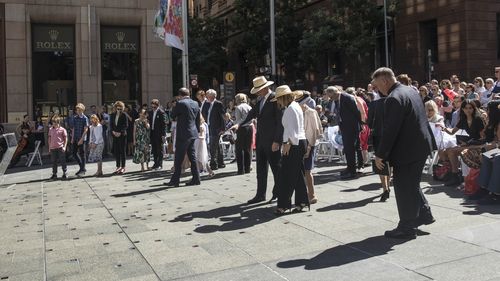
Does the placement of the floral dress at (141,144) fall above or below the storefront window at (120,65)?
below

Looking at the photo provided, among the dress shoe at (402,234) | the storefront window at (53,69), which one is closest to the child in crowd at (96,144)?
the dress shoe at (402,234)

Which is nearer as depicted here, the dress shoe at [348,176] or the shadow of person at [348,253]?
the shadow of person at [348,253]

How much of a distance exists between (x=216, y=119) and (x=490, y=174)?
22.5ft

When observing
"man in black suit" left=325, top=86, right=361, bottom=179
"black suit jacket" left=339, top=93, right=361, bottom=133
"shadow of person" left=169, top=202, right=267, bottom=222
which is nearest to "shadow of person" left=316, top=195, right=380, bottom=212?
"shadow of person" left=169, top=202, right=267, bottom=222

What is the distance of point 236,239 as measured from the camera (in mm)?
6480

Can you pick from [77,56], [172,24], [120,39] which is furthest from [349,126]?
[120,39]

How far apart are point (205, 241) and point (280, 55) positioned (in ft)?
98.3

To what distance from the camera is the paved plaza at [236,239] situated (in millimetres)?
5219

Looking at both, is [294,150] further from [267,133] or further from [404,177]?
[404,177]

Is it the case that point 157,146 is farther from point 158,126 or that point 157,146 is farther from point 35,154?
point 35,154

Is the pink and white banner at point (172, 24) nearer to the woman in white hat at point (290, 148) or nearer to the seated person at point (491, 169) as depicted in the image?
the woman in white hat at point (290, 148)

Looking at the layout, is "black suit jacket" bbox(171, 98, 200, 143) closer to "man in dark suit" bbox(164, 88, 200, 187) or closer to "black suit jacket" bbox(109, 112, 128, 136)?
"man in dark suit" bbox(164, 88, 200, 187)

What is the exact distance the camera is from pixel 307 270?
5.19 m

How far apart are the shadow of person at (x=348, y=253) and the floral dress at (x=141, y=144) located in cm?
872
